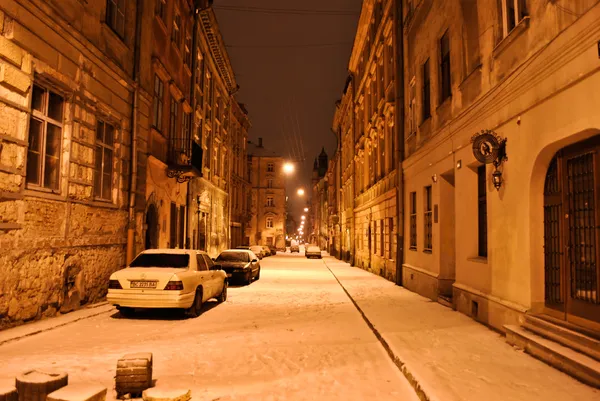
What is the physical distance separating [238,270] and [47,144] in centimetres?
972

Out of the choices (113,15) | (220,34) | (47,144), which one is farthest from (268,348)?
(220,34)

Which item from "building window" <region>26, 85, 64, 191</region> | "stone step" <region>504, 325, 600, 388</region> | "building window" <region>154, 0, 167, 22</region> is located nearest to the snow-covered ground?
"stone step" <region>504, 325, 600, 388</region>

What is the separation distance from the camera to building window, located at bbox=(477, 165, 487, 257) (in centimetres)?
1069

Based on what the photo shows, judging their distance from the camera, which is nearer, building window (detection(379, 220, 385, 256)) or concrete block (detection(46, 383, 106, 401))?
concrete block (detection(46, 383, 106, 401))

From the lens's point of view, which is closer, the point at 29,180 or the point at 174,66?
the point at 29,180

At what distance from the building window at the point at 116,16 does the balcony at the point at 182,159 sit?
19.6 ft

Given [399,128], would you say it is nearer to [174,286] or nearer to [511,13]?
[511,13]

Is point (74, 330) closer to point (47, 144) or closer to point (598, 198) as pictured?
point (47, 144)

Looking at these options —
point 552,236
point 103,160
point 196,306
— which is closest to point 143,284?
point 196,306

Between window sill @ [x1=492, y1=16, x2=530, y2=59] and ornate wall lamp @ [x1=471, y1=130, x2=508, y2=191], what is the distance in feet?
5.30

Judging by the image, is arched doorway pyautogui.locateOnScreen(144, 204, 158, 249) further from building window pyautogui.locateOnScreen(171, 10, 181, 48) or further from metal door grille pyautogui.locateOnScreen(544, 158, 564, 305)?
metal door grille pyautogui.locateOnScreen(544, 158, 564, 305)

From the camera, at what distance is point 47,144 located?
1018cm

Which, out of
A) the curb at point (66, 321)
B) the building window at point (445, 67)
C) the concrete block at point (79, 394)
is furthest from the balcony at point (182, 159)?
the concrete block at point (79, 394)

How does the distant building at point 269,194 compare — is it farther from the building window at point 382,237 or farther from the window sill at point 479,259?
the window sill at point 479,259
